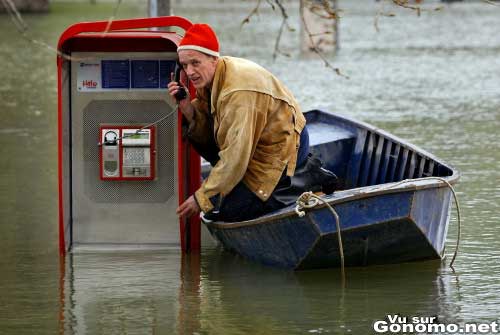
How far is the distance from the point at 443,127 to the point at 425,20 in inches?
1214

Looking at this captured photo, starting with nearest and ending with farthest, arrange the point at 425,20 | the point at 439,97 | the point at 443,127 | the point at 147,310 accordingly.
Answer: the point at 147,310
the point at 443,127
the point at 439,97
the point at 425,20

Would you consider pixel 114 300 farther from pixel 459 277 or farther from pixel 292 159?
pixel 459 277

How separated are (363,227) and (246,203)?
84 cm

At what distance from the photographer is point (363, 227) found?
8836 mm

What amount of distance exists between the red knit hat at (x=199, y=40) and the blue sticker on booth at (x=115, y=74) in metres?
1.14

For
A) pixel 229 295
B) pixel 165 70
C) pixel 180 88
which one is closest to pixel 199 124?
pixel 180 88

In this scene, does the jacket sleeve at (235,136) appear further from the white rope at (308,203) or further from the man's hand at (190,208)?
the white rope at (308,203)

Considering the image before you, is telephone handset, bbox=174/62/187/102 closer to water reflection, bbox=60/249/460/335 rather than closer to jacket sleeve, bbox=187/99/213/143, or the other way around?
jacket sleeve, bbox=187/99/213/143

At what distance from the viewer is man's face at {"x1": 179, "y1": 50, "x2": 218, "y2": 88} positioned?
8.88 m

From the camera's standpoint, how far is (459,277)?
30.8ft

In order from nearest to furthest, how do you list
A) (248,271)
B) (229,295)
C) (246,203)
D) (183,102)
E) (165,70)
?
(229,295), (246,203), (183,102), (248,271), (165,70)

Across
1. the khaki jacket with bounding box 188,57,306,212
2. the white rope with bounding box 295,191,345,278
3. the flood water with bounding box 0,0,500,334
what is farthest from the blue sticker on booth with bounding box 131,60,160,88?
the white rope with bounding box 295,191,345,278

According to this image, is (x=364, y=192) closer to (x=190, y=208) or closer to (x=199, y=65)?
(x=190, y=208)

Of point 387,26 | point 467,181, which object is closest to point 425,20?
point 387,26
